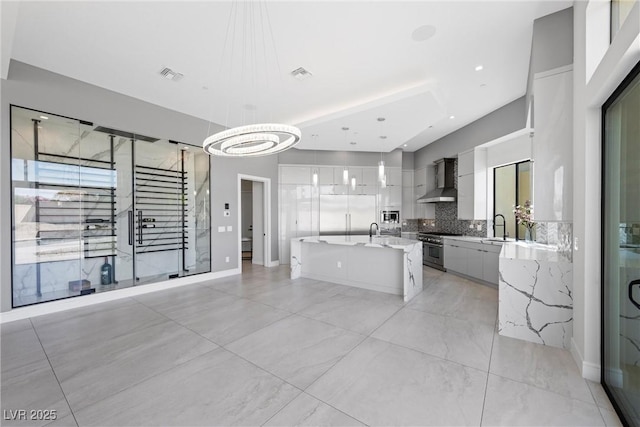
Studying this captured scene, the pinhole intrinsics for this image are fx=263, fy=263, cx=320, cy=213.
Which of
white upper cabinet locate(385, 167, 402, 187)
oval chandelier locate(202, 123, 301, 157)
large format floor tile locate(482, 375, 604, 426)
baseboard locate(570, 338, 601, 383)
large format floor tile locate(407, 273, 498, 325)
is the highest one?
white upper cabinet locate(385, 167, 402, 187)

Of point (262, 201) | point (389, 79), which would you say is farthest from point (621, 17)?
point (262, 201)

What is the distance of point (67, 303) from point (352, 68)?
5322 millimetres

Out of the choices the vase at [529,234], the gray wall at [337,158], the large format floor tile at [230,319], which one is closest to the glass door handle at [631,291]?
the large format floor tile at [230,319]

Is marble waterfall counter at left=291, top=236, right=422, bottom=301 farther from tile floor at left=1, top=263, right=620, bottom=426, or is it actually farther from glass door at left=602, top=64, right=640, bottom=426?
glass door at left=602, top=64, right=640, bottom=426

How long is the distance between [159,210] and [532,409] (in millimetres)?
5719

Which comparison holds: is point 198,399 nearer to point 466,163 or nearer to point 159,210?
point 159,210

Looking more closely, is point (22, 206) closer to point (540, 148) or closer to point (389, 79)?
point (389, 79)

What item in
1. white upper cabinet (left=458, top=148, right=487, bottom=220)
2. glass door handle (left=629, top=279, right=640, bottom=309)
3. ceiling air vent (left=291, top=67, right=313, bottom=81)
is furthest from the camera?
white upper cabinet (left=458, top=148, right=487, bottom=220)

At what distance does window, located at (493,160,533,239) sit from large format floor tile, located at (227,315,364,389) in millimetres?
4481

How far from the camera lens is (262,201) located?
23.4ft

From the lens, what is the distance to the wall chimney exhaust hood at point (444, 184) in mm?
6438

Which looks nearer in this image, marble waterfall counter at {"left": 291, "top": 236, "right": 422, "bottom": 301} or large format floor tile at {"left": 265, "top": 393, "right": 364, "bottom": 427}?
large format floor tile at {"left": 265, "top": 393, "right": 364, "bottom": 427}

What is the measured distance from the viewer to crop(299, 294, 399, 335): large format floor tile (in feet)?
10.5

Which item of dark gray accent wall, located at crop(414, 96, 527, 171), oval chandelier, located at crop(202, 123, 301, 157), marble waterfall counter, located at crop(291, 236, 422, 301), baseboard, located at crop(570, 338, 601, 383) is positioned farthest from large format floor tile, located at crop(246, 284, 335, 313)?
dark gray accent wall, located at crop(414, 96, 527, 171)
